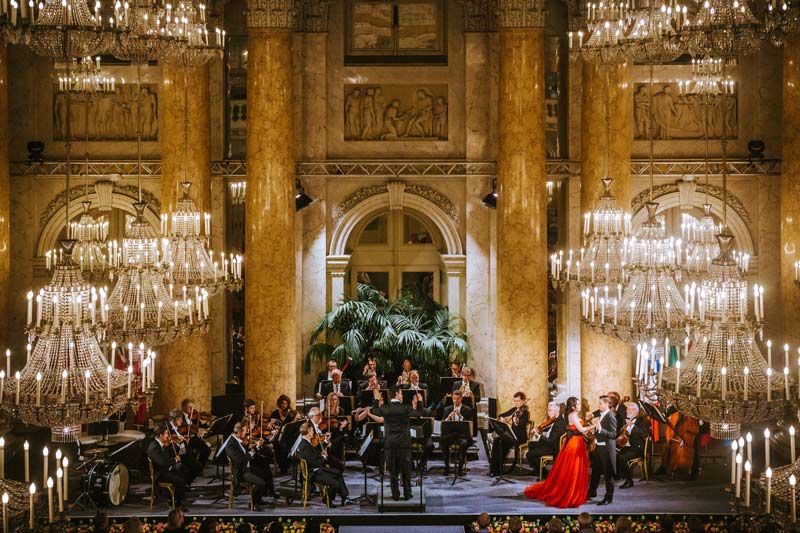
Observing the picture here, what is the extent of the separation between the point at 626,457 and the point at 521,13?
7.56 m

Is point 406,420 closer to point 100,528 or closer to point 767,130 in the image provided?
point 100,528

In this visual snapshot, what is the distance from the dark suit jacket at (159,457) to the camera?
1429 centimetres

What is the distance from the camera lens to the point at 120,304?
13.1 metres

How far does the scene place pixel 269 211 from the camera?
18391mm

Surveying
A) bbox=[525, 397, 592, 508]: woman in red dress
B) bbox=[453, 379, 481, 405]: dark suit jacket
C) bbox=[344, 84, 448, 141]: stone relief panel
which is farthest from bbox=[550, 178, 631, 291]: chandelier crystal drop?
bbox=[344, 84, 448, 141]: stone relief panel

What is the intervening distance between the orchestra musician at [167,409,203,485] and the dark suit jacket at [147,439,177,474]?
42 centimetres

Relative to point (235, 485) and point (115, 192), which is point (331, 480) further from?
point (115, 192)

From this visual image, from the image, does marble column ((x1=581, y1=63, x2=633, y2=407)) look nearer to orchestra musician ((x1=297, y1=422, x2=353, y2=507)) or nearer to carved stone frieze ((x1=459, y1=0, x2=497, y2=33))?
carved stone frieze ((x1=459, y1=0, x2=497, y2=33))

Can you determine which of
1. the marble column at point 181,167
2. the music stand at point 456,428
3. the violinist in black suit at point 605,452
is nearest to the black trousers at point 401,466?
the music stand at point 456,428

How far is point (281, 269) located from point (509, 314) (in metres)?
3.98

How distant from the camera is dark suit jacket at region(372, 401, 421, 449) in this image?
14461mm

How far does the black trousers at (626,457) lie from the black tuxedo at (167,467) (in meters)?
6.24

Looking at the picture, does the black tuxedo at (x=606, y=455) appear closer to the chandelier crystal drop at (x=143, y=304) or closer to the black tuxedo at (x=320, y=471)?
the black tuxedo at (x=320, y=471)

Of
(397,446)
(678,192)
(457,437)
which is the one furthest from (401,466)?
(678,192)
